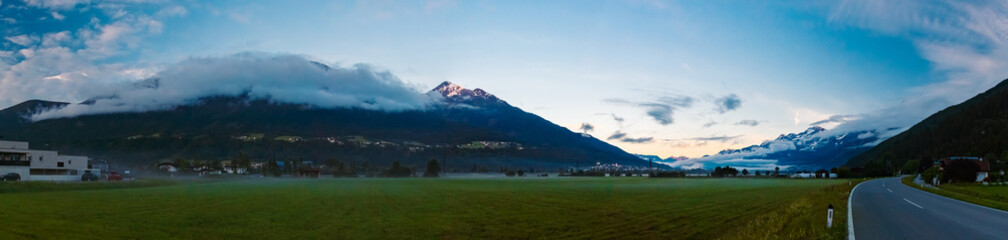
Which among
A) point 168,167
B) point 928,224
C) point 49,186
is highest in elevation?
point 168,167

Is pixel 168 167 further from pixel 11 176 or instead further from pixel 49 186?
Result: pixel 49 186

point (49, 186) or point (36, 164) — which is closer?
point (49, 186)

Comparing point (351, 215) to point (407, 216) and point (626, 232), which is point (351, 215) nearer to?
point (407, 216)

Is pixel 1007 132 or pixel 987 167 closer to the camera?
pixel 987 167

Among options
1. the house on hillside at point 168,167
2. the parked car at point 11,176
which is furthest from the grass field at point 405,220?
the house on hillside at point 168,167

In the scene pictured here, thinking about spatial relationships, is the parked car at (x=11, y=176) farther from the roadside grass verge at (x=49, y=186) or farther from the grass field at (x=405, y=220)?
the grass field at (x=405, y=220)

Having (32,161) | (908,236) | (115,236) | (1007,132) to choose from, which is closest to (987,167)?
(1007,132)

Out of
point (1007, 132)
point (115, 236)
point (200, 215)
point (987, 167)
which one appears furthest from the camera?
point (1007, 132)

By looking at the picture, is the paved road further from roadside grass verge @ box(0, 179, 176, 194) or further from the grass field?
roadside grass verge @ box(0, 179, 176, 194)

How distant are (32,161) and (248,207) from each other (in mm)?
81717

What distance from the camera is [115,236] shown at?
28.2m

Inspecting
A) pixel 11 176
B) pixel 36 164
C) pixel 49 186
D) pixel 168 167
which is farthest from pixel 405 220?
pixel 168 167

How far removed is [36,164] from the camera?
10000 cm

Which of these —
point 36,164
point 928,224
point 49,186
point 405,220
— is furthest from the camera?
point 36,164
